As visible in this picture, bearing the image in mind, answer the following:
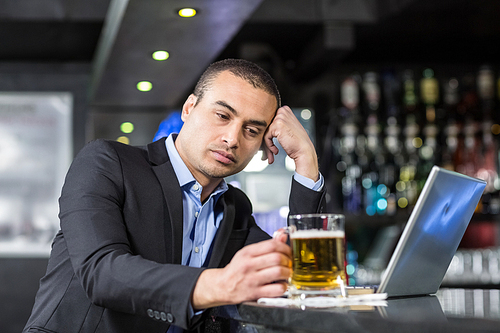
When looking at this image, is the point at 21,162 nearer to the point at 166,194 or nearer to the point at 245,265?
the point at 166,194

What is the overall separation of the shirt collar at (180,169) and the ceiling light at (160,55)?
1.32 meters

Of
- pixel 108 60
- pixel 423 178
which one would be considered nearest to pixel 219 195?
pixel 108 60

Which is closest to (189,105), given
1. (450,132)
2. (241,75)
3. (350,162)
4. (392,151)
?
(241,75)

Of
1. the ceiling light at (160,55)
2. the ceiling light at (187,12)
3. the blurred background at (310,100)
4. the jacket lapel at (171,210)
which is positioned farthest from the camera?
the blurred background at (310,100)

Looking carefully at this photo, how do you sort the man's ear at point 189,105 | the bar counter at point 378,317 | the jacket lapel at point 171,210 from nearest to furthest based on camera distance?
the bar counter at point 378,317
the jacket lapel at point 171,210
the man's ear at point 189,105

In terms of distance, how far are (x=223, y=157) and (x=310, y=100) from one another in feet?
7.33

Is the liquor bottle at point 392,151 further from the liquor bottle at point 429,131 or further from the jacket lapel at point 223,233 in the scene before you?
the jacket lapel at point 223,233

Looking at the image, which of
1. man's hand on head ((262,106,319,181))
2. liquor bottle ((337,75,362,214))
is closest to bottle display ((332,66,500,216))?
liquor bottle ((337,75,362,214))

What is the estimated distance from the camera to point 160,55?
9.18 feet

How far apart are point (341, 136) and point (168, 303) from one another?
8.15ft

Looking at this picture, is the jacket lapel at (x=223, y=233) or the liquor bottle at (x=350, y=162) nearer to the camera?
the jacket lapel at (x=223, y=233)

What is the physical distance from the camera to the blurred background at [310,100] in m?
3.00

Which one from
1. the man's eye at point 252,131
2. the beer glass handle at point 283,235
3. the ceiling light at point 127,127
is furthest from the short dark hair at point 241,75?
the ceiling light at point 127,127

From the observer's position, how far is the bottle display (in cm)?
328
